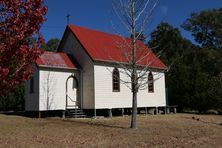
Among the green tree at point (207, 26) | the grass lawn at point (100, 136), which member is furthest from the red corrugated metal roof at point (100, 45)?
the green tree at point (207, 26)

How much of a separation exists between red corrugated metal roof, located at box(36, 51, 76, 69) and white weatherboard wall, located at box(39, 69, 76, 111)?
516 mm

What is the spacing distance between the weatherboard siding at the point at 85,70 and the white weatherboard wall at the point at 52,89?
166cm

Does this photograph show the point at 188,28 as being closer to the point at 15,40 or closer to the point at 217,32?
the point at 217,32

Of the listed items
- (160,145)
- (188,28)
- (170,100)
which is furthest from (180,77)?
(188,28)

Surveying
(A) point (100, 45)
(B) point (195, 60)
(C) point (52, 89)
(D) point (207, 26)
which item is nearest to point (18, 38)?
(C) point (52, 89)

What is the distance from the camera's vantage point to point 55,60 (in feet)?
86.1

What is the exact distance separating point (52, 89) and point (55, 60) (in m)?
2.40

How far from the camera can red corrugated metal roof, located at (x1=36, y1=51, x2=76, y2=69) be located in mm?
24956

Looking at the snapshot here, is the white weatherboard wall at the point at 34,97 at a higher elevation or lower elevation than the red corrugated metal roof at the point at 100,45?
lower

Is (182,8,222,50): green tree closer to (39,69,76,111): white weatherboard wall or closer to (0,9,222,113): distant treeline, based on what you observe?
(0,9,222,113): distant treeline

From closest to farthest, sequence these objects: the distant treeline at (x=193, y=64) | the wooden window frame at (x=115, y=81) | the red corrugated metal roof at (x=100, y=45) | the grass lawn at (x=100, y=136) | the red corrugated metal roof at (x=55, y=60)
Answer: the grass lawn at (x=100, y=136)
the red corrugated metal roof at (x=55, y=60)
the red corrugated metal roof at (x=100, y=45)
the wooden window frame at (x=115, y=81)
the distant treeline at (x=193, y=64)

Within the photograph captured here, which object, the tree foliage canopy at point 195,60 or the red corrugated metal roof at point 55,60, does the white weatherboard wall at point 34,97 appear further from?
the tree foliage canopy at point 195,60

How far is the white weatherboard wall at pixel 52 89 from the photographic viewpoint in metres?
24.8

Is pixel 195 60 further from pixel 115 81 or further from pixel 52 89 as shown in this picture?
pixel 52 89
